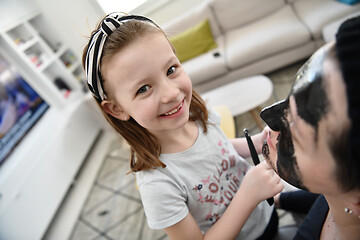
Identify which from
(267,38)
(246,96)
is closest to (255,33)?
(267,38)

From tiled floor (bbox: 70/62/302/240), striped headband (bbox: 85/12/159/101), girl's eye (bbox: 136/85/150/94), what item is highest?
striped headband (bbox: 85/12/159/101)

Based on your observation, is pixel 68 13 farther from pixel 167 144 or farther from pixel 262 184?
pixel 262 184

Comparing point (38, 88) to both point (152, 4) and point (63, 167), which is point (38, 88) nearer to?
point (63, 167)

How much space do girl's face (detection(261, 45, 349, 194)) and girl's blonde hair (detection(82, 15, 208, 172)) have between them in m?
0.39

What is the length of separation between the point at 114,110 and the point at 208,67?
6.27 feet

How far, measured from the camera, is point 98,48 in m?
0.57

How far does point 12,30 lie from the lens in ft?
8.60

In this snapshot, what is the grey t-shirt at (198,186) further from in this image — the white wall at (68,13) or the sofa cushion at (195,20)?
the white wall at (68,13)

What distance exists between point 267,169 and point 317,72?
402 mm

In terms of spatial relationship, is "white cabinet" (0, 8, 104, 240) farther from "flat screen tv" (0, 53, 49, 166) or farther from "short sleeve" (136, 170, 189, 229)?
"short sleeve" (136, 170, 189, 229)

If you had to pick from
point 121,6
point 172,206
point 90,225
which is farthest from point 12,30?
point 172,206

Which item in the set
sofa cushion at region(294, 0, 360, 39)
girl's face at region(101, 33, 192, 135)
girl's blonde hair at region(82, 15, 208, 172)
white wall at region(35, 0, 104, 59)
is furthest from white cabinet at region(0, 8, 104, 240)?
sofa cushion at region(294, 0, 360, 39)

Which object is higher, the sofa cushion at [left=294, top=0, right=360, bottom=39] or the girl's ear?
the girl's ear

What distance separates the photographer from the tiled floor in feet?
5.57
